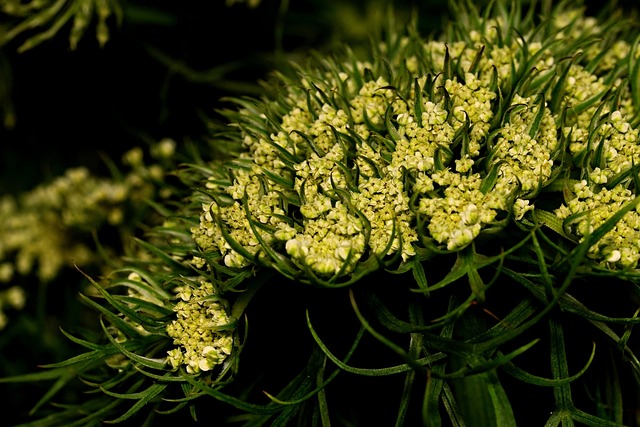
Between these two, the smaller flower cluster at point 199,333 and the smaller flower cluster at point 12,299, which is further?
the smaller flower cluster at point 12,299

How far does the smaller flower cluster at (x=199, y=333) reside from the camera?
90 centimetres

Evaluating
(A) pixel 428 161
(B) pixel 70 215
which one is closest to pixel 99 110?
(B) pixel 70 215

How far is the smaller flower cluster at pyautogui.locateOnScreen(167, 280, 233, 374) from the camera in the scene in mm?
903

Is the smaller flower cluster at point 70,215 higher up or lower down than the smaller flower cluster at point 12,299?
higher up

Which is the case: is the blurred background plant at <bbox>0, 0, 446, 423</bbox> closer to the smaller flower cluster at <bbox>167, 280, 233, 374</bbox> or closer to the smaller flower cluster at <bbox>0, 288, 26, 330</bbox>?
the smaller flower cluster at <bbox>0, 288, 26, 330</bbox>

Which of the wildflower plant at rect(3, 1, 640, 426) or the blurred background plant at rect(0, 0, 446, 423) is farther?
the blurred background plant at rect(0, 0, 446, 423)

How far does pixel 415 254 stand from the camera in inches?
33.9

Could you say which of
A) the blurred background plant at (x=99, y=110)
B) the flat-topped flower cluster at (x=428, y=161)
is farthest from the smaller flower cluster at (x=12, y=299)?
the flat-topped flower cluster at (x=428, y=161)

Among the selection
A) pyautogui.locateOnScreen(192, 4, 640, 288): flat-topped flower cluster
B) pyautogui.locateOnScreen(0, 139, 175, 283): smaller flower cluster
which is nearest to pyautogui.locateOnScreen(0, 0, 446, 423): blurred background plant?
pyautogui.locateOnScreen(0, 139, 175, 283): smaller flower cluster

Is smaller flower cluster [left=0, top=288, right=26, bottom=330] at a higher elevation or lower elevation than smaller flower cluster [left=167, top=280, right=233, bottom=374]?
lower

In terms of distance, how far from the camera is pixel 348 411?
1.05 m

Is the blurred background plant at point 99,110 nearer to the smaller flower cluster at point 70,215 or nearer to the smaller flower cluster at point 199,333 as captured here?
the smaller flower cluster at point 70,215

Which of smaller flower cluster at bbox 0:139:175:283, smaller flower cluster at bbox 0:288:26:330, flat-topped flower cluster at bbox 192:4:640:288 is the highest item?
flat-topped flower cluster at bbox 192:4:640:288

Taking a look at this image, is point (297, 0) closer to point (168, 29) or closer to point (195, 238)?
point (168, 29)
